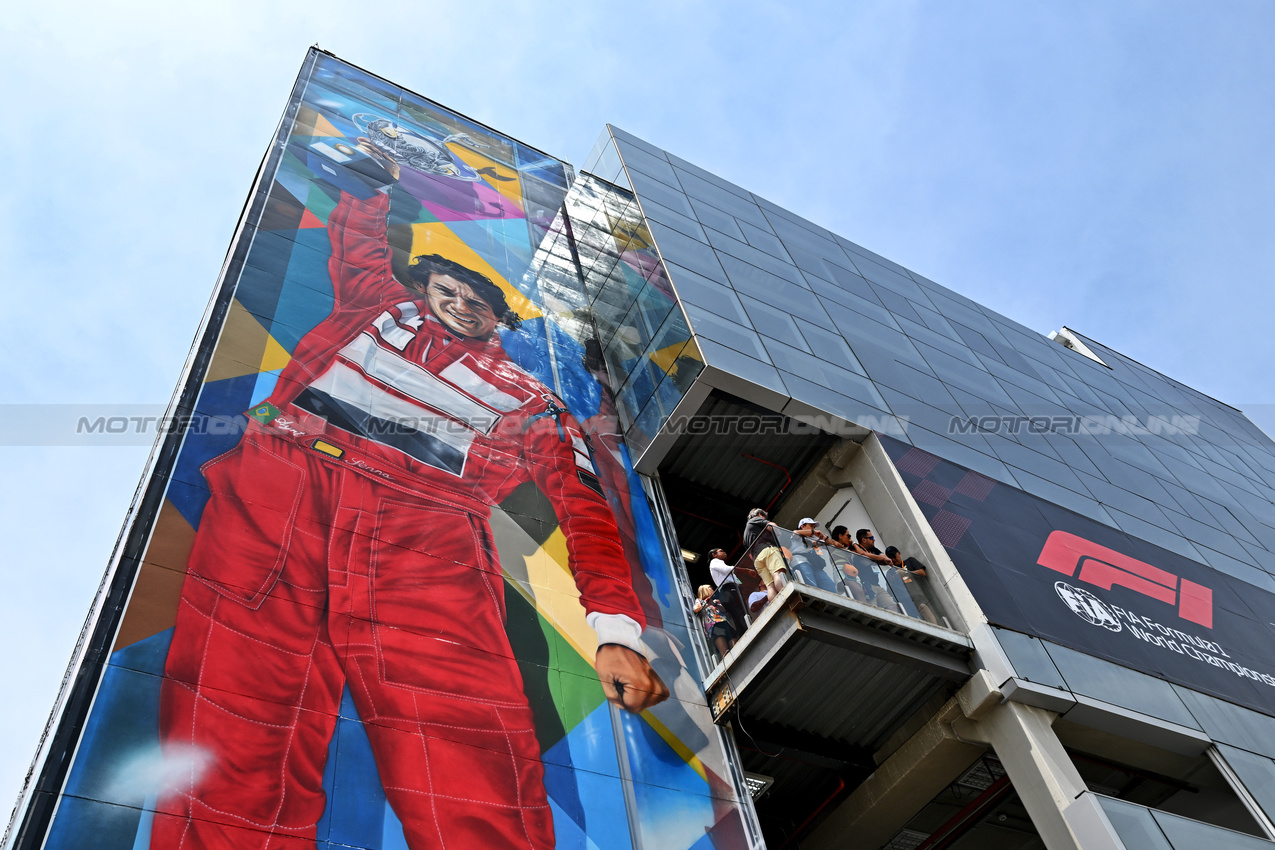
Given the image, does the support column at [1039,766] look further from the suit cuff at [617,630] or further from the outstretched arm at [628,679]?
the suit cuff at [617,630]

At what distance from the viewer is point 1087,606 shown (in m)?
14.4

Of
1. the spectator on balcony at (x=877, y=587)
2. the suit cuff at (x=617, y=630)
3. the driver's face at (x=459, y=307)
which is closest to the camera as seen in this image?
the spectator on balcony at (x=877, y=587)

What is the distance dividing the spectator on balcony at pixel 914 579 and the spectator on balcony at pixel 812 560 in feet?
4.57

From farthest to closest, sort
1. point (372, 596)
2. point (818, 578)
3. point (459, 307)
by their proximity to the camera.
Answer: point (459, 307), point (818, 578), point (372, 596)

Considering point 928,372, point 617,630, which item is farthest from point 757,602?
point 928,372

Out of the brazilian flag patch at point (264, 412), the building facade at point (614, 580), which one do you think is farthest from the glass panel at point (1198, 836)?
the brazilian flag patch at point (264, 412)

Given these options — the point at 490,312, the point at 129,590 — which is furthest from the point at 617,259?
the point at 129,590

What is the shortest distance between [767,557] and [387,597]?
201 inches

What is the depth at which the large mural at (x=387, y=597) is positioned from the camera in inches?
332

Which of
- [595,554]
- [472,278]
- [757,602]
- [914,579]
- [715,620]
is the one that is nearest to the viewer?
[757,602]

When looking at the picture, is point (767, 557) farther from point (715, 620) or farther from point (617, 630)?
point (617, 630)

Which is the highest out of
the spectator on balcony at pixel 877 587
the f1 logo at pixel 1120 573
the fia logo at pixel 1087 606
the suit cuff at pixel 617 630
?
the f1 logo at pixel 1120 573

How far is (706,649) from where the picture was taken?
519 inches

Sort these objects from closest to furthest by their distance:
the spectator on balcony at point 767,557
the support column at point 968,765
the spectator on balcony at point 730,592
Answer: the support column at point 968,765
the spectator on balcony at point 767,557
the spectator on balcony at point 730,592
